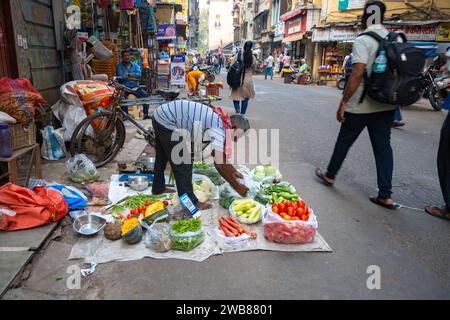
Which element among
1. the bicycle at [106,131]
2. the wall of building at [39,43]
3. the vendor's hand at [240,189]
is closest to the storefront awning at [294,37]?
the wall of building at [39,43]

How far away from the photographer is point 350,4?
70.8 ft

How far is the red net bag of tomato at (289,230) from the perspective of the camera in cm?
335

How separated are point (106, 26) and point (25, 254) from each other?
8.54 m

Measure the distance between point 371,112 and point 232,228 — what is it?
2.19 meters

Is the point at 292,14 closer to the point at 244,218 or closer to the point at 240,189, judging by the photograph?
the point at 240,189

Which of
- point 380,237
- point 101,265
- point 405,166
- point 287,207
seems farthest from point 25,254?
point 405,166

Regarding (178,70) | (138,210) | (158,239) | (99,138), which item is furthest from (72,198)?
(178,70)

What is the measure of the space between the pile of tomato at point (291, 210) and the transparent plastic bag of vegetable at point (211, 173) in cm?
131

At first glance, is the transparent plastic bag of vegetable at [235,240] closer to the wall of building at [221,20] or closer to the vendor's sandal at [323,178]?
the vendor's sandal at [323,178]

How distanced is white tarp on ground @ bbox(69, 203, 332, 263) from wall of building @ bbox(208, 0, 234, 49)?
311ft

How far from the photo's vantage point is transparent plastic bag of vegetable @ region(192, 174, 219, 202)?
429 centimetres

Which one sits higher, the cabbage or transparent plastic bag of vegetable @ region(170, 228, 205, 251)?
the cabbage

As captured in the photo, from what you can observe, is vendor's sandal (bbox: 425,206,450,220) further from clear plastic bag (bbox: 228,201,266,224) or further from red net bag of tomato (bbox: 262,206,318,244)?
clear plastic bag (bbox: 228,201,266,224)

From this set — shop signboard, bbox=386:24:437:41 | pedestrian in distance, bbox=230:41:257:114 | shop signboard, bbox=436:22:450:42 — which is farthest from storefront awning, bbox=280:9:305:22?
pedestrian in distance, bbox=230:41:257:114
